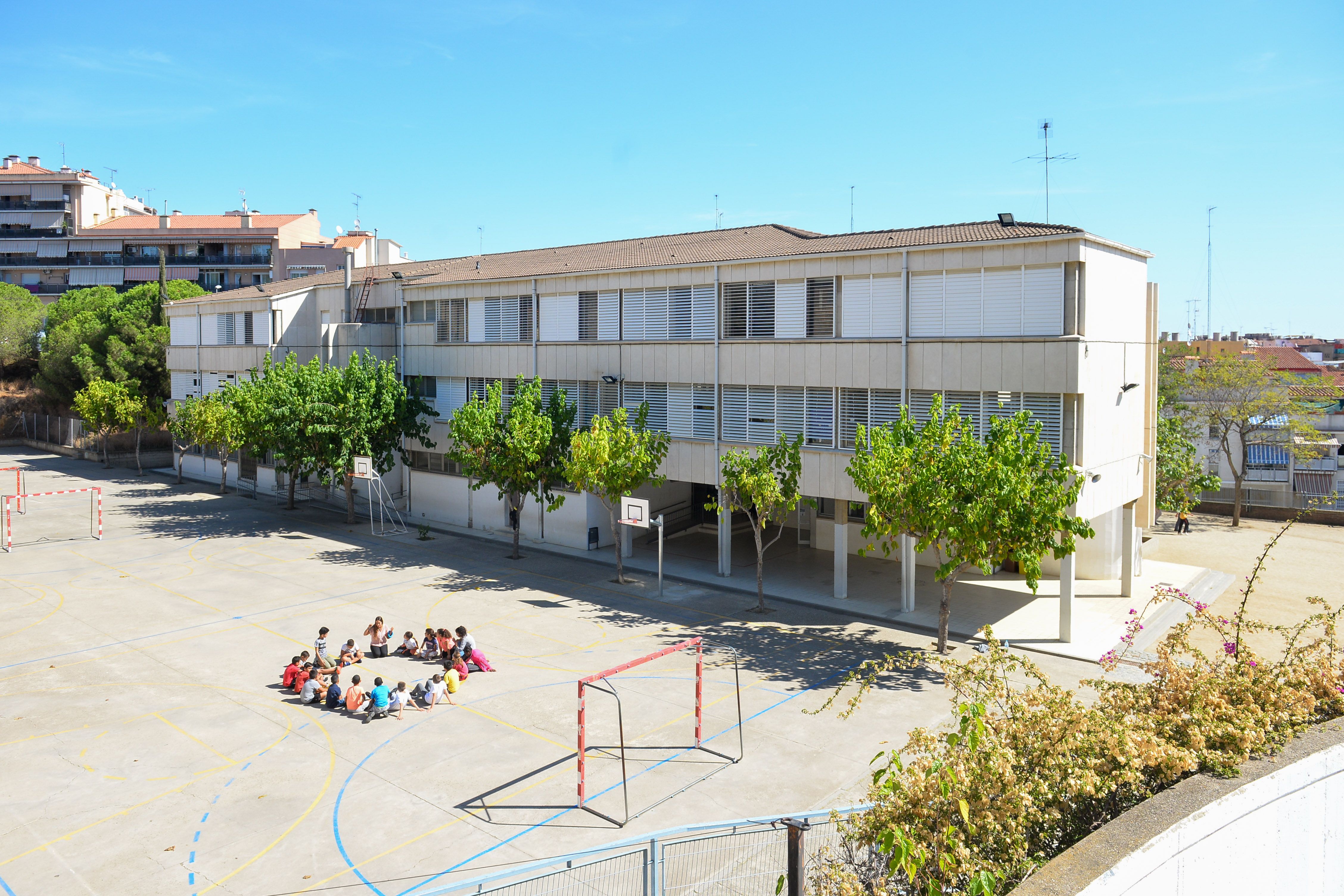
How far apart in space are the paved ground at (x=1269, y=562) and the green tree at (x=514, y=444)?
20.8 metres

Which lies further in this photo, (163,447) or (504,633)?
(163,447)

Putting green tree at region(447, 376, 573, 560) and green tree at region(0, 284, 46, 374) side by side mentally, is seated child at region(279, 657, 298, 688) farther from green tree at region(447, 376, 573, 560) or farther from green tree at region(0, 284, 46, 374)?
green tree at region(0, 284, 46, 374)

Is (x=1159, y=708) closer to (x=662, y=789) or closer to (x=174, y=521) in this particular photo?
(x=662, y=789)

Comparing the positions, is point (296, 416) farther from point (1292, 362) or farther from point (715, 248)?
point (1292, 362)

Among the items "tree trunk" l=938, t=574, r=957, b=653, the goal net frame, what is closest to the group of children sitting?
the goal net frame

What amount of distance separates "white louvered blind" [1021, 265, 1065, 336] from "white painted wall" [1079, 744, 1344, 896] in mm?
15415

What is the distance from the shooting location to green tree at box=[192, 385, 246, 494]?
42.9 metres

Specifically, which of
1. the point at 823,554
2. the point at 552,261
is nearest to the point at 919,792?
the point at 823,554

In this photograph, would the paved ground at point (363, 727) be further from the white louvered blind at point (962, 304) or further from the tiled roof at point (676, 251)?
the tiled roof at point (676, 251)

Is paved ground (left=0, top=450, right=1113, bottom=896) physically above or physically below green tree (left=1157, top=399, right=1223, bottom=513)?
below

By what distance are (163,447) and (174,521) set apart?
94.4 feet

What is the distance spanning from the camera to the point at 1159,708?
10391 mm

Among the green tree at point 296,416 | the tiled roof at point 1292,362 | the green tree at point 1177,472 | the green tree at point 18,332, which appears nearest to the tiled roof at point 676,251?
the green tree at point 296,416

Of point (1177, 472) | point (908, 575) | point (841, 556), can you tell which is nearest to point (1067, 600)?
point (908, 575)
